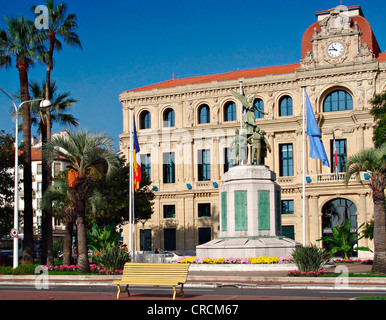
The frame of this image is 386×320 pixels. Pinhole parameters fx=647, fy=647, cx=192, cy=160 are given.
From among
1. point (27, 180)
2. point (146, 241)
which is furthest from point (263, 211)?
point (146, 241)

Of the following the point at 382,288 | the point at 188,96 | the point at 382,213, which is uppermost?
the point at 188,96

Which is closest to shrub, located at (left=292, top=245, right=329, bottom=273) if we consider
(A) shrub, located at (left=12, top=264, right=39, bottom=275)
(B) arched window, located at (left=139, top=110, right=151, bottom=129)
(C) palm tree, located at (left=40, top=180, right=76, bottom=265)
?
(C) palm tree, located at (left=40, top=180, right=76, bottom=265)

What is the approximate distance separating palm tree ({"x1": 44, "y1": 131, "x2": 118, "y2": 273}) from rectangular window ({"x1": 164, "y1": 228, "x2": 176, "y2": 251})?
1568 inches

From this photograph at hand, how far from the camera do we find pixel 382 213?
95.7 feet

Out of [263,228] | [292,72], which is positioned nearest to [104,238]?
[263,228]

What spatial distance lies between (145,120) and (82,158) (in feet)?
146

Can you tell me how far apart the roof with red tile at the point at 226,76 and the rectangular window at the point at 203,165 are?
8199 millimetres

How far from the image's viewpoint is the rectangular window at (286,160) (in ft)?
221

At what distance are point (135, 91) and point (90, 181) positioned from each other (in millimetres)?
44865

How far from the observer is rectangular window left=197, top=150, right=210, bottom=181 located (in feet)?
230

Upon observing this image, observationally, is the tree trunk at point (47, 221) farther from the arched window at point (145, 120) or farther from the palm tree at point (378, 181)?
the arched window at point (145, 120)

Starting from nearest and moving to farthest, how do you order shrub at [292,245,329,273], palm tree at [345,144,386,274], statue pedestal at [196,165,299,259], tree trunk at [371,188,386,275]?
shrub at [292,245,329,273]
tree trunk at [371,188,386,275]
palm tree at [345,144,386,274]
statue pedestal at [196,165,299,259]

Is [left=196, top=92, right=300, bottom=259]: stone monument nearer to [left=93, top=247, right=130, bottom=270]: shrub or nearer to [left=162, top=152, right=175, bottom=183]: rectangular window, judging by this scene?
[left=93, top=247, right=130, bottom=270]: shrub

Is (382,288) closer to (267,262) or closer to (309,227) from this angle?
(267,262)
